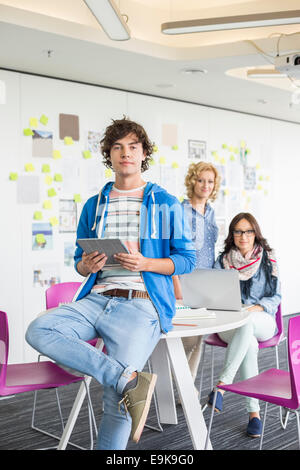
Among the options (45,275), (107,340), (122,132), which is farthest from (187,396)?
(45,275)

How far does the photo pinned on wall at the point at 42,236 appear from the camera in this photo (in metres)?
4.95

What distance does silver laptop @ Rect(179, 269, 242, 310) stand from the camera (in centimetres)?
299

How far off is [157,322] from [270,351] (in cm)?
333

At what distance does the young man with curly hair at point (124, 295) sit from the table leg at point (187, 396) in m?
0.27

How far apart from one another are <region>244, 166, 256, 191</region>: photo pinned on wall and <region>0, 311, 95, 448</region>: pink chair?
14.9ft

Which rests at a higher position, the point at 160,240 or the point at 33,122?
the point at 33,122

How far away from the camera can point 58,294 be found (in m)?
3.52

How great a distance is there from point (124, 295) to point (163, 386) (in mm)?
1225

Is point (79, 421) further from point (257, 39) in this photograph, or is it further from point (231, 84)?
point (231, 84)

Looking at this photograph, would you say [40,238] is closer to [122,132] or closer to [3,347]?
[3,347]

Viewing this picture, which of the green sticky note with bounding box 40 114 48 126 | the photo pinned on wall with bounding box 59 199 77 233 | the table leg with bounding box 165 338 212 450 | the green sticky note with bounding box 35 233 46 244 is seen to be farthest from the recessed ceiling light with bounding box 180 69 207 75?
the table leg with bounding box 165 338 212 450

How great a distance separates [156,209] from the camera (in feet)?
8.17

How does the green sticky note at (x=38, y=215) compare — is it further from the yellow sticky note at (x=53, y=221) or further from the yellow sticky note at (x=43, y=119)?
the yellow sticky note at (x=43, y=119)

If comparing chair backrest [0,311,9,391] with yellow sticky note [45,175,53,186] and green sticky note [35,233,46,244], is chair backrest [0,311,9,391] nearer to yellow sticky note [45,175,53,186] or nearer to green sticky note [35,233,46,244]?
green sticky note [35,233,46,244]
